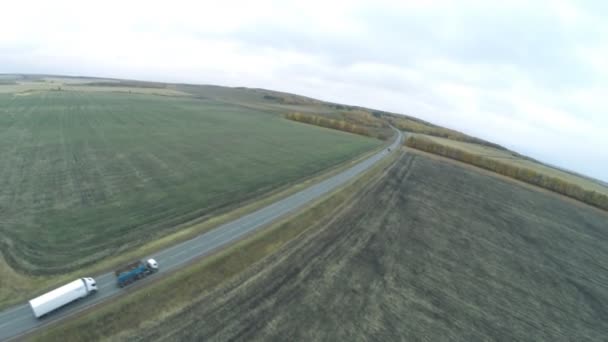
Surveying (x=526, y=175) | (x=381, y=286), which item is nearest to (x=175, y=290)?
(x=381, y=286)

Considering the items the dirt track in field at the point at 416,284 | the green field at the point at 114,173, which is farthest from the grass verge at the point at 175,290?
the green field at the point at 114,173

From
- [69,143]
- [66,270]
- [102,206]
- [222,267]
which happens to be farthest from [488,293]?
[69,143]

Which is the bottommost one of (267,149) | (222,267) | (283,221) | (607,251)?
(222,267)

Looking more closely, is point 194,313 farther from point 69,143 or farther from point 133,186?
point 69,143

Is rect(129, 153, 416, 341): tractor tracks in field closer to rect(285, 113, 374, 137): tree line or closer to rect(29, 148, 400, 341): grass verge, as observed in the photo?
rect(29, 148, 400, 341): grass verge

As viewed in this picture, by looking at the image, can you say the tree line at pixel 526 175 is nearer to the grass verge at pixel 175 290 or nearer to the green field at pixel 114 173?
the green field at pixel 114 173

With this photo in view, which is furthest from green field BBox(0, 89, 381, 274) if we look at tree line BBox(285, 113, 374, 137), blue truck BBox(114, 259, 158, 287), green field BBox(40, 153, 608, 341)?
tree line BBox(285, 113, 374, 137)
